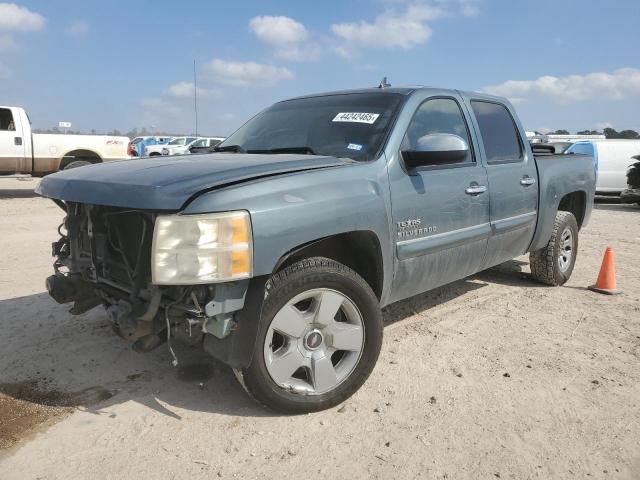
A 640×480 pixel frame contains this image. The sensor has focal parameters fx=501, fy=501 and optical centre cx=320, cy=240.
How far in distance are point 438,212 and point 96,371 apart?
7.98 feet

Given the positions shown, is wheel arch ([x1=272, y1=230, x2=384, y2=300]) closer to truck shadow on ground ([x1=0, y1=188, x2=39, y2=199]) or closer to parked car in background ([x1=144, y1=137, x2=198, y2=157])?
truck shadow on ground ([x1=0, y1=188, x2=39, y2=199])

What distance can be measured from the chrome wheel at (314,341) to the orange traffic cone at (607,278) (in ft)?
11.0

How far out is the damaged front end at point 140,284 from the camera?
2.21m

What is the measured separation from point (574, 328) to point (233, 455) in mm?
2987

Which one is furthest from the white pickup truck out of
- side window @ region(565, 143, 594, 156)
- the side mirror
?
side window @ region(565, 143, 594, 156)

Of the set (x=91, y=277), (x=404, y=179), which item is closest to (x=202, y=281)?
(x=91, y=277)

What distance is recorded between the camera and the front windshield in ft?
10.4

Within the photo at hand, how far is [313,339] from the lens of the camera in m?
2.69

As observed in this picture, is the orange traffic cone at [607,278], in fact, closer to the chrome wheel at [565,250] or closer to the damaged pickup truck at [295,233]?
the chrome wheel at [565,250]

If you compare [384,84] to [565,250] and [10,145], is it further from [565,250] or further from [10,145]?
[10,145]

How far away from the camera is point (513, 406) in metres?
2.82

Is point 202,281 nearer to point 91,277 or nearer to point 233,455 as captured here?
point 233,455

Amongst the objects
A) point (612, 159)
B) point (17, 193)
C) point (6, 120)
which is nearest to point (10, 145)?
point (6, 120)

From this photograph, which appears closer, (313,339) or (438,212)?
(313,339)
